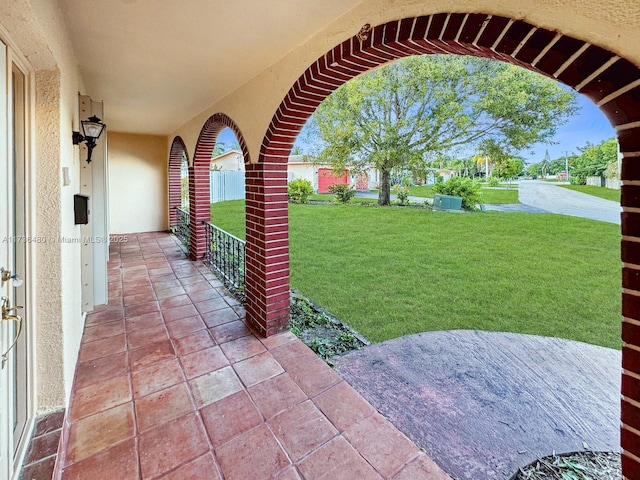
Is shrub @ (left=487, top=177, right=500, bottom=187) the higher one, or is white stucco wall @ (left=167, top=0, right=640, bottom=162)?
shrub @ (left=487, top=177, right=500, bottom=187)

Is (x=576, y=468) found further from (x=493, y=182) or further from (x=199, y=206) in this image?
(x=493, y=182)

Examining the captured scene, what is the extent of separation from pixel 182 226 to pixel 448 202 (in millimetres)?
10284

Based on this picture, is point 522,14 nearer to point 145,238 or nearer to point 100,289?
point 100,289

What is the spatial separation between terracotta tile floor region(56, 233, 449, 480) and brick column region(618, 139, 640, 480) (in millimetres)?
856

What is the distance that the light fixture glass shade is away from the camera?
2.87 meters

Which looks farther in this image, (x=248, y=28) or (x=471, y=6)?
(x=248, y=28)

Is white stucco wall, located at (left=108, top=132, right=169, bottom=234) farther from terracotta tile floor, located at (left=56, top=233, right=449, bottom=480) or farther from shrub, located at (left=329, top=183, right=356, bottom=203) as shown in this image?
shrub, located at (left=329, top=183, right=356, bottom=203)

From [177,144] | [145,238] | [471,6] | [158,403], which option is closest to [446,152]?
[177,144]

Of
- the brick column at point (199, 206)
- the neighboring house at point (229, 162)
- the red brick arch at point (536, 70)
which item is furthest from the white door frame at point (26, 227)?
the neighboring house at point (229, 162)

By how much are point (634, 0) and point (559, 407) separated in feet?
7.58

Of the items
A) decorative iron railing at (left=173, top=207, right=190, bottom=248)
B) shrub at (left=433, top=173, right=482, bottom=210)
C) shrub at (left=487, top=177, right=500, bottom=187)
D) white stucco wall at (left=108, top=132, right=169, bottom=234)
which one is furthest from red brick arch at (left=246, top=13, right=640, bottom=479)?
shrub at (left=487, top=177, right=500, bottom=187)

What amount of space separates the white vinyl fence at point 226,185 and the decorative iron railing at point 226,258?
34.8 feet

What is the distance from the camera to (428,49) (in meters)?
1.86

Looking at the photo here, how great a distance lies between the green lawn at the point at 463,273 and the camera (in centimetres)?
404
